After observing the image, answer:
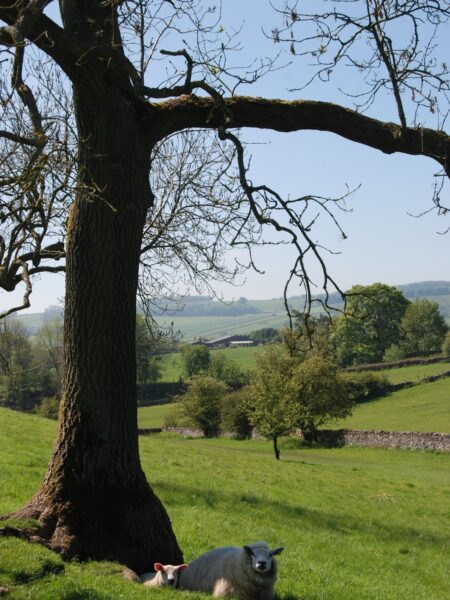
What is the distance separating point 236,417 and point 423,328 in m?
37.8

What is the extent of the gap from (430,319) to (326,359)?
139 ft

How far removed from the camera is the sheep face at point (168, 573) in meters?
7.27

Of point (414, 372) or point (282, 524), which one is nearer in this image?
point (282, 524)

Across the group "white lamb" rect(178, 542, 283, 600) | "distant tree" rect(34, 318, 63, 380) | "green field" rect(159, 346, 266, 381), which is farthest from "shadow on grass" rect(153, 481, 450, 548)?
"green field" rect(159, 346, 266, 381)

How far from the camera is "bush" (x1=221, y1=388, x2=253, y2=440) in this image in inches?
2275

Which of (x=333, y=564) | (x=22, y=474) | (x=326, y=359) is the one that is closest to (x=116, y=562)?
(x=333, y=564)

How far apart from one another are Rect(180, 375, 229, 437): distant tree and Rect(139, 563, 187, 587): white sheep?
2119 inches

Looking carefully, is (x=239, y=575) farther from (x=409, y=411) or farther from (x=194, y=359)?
(x=194, y=359)

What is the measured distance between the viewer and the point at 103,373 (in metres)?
7.88

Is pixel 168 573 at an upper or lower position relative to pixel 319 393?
upper

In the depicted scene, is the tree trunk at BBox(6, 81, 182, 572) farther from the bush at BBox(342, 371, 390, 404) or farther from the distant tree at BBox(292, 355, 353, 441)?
the bush at BBox(342, 371, 390, 404)

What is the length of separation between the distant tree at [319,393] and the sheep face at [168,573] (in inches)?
1623

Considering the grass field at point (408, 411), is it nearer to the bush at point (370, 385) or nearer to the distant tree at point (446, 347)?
the bush at point (370, 385)

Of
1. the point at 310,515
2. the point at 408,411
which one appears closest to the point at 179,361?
the point at 408,411
